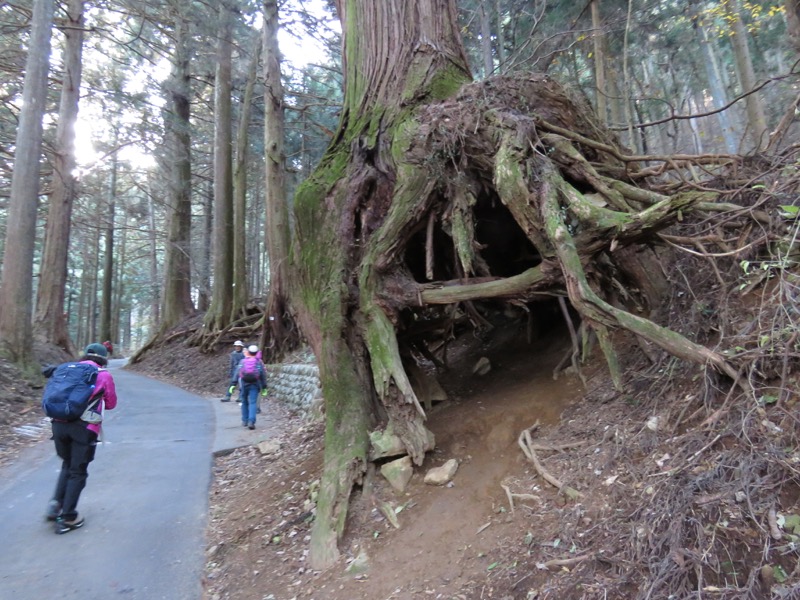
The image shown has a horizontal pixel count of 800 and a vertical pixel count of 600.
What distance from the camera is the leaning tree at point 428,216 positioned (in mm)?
4910

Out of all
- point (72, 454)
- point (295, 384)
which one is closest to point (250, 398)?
point (295, 384)

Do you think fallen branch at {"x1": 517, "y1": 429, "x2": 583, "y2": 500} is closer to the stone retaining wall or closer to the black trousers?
the black trousers

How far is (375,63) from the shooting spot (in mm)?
7035

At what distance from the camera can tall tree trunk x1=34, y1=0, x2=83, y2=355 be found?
14414 mm

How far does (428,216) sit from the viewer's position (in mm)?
6078

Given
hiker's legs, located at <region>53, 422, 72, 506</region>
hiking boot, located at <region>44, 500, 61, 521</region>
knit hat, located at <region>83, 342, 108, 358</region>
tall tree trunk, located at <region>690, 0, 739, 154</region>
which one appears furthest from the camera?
tall tree trunk, located at <region>690, 0, 739, 154</region>

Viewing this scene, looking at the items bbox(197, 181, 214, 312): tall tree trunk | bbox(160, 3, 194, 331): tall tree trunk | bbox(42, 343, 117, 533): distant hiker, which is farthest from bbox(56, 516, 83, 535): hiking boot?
bbox(197, 181, 214, 312): tall tree trunk

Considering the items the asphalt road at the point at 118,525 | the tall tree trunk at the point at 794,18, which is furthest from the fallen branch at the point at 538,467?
the tall tree trunk at the point at 794,18

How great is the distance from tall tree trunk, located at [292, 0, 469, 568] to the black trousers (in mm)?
2432

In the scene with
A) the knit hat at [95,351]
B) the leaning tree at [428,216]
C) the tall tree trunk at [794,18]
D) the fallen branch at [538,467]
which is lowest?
the fallen branch at [538,467]

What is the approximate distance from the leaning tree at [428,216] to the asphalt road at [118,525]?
4.72ft

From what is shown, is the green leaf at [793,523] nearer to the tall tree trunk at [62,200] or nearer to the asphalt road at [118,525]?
the asphalt road at [118,525]

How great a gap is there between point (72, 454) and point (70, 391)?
657 millimetres

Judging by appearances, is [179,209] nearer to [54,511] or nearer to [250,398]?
[250,398]
